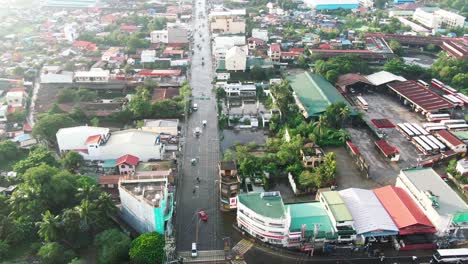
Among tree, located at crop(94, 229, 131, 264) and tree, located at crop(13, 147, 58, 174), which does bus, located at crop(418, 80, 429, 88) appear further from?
tree, located at crop(13, 147, 58, 174)

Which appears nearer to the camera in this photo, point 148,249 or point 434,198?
point 148,249

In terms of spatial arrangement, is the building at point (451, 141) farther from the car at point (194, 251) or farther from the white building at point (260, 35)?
the white building at point (260, 35)

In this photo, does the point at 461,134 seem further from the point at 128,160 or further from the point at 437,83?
the point at 128,160

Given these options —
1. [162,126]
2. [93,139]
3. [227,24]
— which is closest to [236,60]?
[162,126]

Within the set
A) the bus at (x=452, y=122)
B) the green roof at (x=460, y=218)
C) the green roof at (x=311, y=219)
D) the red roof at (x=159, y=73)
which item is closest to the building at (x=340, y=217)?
the green roof at (x=311, y=219)

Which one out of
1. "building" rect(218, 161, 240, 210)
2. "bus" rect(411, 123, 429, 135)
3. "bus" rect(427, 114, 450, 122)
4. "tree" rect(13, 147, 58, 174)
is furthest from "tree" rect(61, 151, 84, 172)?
"bus" rect(427, 114, 450, 122)
